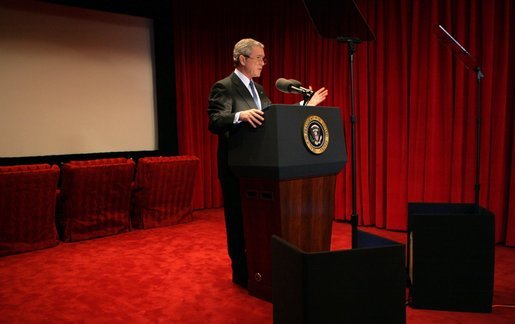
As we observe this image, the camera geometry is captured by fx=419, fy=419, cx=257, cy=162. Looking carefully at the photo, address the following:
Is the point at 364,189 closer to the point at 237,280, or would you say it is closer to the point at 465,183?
the point at 465,183

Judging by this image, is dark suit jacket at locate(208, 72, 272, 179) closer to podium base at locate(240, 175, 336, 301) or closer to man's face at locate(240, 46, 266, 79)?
man's face at locate(240, 46, 266, 79)

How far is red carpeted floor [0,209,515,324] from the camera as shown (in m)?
2.17

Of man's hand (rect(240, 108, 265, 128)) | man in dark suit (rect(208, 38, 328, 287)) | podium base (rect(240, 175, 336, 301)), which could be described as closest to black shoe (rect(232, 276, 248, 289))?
man in dark suit (rect(208, 38, 328, 287))

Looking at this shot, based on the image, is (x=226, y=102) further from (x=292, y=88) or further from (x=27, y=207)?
(x=27, y=207)

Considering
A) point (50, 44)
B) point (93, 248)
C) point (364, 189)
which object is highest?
point (50, 44)

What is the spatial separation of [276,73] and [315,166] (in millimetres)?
3499

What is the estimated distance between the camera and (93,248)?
361cm

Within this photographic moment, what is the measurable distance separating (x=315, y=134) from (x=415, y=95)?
229cm

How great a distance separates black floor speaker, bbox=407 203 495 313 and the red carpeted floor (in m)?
0.08

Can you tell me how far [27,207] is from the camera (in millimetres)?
3496

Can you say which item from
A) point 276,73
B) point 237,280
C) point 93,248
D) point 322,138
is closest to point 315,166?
point 322,138

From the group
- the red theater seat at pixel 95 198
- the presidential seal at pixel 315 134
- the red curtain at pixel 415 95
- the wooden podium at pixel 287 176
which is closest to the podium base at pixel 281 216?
the wooden podium at pixel 287 176

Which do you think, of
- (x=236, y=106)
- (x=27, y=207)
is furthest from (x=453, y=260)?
(x=27, y=207)

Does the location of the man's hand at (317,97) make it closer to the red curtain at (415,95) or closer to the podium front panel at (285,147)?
the podium front panel at (285,147)
